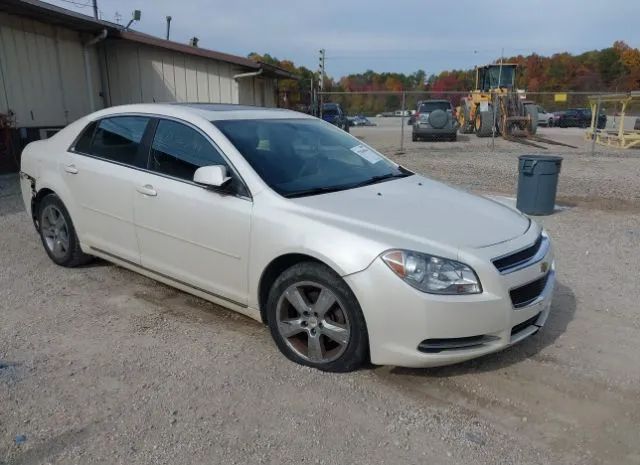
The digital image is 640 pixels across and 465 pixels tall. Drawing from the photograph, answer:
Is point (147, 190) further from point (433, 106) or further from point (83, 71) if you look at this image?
point (433, 106)

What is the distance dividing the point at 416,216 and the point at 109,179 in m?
2.51

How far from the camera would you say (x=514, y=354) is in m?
3.47

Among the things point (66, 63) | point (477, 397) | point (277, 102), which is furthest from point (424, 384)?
point (277, 102)

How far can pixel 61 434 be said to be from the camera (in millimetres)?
2623

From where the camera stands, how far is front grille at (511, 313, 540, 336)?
3086 mm

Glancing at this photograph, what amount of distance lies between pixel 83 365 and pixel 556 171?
6.55 meters

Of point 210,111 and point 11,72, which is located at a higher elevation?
point 11,72

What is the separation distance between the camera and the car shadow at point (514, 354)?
129 inches

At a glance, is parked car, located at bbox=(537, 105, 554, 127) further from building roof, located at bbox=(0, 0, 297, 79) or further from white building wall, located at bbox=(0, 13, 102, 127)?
white building wall, located at bbox=(0, 13, 102, 127)

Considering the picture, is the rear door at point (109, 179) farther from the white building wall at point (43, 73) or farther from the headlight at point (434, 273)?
the white building wall at point (43, 73)

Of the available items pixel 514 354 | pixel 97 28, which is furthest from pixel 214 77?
pixel 514 354

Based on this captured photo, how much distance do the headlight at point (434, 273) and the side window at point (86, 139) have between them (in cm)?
310

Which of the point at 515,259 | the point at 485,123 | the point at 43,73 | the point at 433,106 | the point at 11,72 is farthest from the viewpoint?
the point at 433,106

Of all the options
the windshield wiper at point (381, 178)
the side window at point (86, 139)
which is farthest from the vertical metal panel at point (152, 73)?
the windshield wiper at point (381, 178)
